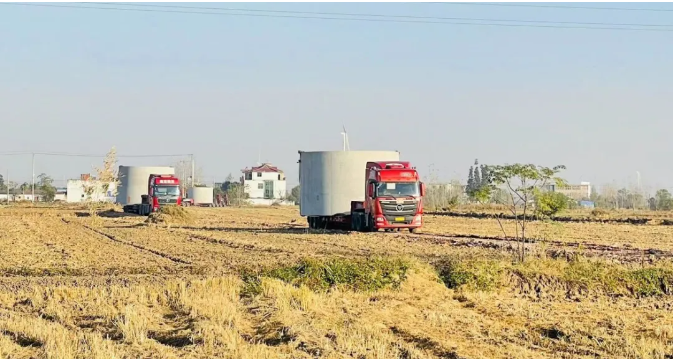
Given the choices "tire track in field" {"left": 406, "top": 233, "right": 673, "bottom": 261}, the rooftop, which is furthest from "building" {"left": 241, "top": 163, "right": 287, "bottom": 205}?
"tire track in field" {"left": 406, "top": 233, "right": 673, "bottom": 261}

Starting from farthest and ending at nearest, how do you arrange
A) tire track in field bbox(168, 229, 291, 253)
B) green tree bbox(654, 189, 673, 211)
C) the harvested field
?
green tree bbox(654, 189, 673, 211) < tire track in field bbox(168, 229, 291, 253) < the harvested field

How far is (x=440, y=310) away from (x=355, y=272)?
8.69 feet

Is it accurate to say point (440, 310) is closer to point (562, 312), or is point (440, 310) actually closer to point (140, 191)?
point (562, 312)

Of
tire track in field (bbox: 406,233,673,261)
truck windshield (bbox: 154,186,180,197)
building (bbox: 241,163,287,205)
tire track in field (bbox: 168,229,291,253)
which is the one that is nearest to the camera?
tire track in field (bbox: 406,233,673,261)

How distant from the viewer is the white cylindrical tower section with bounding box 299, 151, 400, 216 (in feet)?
128

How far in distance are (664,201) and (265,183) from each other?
70.5 meters

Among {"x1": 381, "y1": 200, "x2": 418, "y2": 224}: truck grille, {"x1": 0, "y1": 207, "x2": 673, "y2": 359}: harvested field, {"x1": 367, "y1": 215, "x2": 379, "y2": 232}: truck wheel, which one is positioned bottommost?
{"x1": 0, "y1": 207, "x2": 673, "y2": 359}: harvested field

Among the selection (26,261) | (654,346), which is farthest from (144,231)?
(654,346)

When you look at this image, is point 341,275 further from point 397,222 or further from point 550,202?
point 397,222

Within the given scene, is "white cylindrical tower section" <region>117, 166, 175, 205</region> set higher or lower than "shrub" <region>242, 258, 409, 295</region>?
higher

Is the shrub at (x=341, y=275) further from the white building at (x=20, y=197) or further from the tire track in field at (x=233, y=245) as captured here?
the white building at (x=20, y=197)

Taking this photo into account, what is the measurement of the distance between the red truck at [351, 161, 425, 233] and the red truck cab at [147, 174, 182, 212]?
26838mm

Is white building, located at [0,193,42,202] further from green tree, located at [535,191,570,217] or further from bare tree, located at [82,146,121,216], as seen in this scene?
green tree, located at [535,191,570,217]

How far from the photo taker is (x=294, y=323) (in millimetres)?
12492
